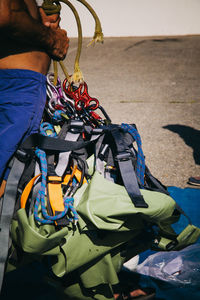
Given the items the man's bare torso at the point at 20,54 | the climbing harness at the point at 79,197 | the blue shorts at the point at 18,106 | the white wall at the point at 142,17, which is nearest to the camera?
the climbing harness at the point at 79,197

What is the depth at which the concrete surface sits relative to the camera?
301 centimetres

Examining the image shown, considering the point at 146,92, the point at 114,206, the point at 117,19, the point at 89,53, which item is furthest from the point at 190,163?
the point at 117,19

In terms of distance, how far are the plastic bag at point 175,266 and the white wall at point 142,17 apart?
1062 cm

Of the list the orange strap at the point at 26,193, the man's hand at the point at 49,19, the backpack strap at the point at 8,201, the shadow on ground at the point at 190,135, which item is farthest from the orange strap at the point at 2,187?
the shadow on ground at the point at 190,135

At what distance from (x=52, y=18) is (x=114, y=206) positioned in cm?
117

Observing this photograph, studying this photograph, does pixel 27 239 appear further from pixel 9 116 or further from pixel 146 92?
pixel 146 92

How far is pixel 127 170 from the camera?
1246 millimetres

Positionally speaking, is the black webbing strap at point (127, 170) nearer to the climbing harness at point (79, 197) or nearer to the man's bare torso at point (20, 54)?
the climbing harness at point (79, 197)

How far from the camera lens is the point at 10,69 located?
1394mm

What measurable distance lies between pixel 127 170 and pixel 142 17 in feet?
36.3

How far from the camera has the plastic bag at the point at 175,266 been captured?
1.64 meters

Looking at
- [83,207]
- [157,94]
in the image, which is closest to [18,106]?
[83,207]

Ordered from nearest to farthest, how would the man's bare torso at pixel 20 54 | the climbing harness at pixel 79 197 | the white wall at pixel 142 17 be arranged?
1. the climbing harness at pixel 79 197
2. the man's bare torso at pixel 20 54
3. the white wall at pixel 142 17

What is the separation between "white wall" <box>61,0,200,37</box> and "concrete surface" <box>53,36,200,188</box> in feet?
4.86
